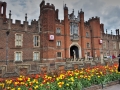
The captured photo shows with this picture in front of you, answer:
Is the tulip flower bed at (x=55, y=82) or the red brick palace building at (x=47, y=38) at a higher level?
the red brick palace building at (x=47, y=38)

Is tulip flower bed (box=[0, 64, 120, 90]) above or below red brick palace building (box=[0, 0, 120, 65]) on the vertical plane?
below

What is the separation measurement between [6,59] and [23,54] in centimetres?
297

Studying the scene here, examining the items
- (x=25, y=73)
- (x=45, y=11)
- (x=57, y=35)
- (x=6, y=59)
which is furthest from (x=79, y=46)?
(x=25, y=73)

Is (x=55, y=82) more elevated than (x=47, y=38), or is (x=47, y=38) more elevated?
(x=47, y=38)

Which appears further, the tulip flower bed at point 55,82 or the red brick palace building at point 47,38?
the red brick palace building at point 47,38

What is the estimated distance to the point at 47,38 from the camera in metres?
24.0

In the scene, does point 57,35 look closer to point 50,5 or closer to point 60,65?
point 50,5

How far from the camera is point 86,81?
24.6ft

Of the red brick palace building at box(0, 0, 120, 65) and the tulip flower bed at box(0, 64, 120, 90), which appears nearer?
the tulip flower bed at box(0, 64, 120, 90)

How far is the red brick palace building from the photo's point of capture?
2175 centimetres

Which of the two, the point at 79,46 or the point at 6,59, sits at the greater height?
the point at 79,46

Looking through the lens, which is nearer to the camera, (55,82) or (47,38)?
(55,82)

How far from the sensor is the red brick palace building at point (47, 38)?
21.8m

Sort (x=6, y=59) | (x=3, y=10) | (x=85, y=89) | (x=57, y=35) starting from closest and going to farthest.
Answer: (x=85, y=89) < (x=6, y=59) < (x=57, y=35) < (x=3, y=10)
